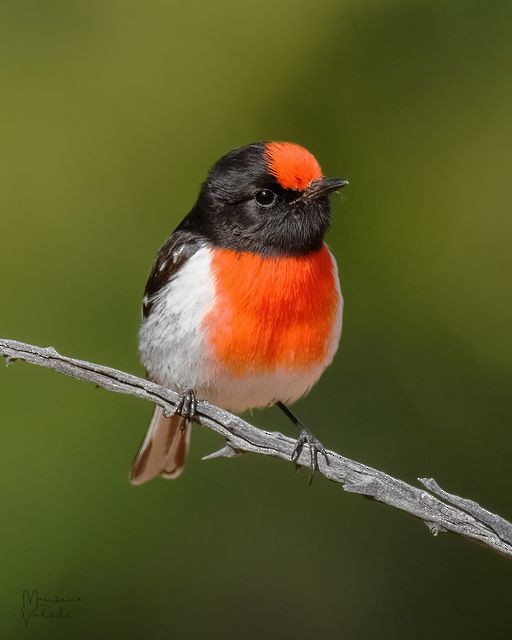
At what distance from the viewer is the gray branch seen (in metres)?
3.00

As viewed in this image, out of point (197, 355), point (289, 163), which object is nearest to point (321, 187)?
point (289, 163)

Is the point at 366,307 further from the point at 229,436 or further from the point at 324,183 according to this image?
the point at 229,436

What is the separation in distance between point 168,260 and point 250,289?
0.46 metres

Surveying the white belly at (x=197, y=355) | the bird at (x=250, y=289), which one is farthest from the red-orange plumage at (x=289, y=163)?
the white belly at (x=197, y=355)

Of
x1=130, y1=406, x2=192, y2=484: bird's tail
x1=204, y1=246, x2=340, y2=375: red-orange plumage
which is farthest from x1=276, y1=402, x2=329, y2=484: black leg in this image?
x1=130, y1=406, x2=192, y2=484: bird's tail

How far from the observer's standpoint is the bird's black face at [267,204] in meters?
4.08

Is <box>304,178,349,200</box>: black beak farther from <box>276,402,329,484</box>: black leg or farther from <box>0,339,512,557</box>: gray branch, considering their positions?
<box>0,339,512,557</box>: gray branch

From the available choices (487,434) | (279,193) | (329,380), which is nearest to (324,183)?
(279,193)

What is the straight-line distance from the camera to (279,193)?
413 cm

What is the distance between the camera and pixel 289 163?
4.03 metres

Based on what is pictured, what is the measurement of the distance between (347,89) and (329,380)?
121cm

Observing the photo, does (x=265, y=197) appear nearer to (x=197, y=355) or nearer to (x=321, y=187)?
(x=321, y=187)

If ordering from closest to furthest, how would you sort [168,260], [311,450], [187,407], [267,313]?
[311,450] → [187,407] → [267,313] → [168,260]

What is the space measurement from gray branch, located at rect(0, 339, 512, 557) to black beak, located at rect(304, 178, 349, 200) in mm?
959
